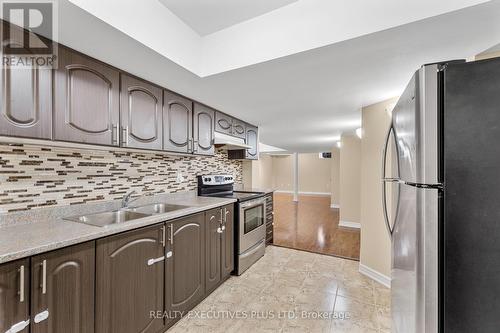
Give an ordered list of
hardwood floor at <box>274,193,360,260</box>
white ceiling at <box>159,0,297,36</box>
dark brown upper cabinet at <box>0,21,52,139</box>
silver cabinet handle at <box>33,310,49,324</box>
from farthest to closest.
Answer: hardwood floor at <box>274,193,360,260</box> < white ceiling at <box>159,0,297,36</box> < dark brown upper cabinet at <box>0,21,52,139</box> < silver cabinet handle at <box>33,310,49,324</box>

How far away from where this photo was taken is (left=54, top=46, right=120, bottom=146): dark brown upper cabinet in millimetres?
1430

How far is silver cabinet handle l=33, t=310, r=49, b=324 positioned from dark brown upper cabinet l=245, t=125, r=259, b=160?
2.96 metres

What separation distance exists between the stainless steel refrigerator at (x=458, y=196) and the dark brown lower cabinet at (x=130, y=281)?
158 cm

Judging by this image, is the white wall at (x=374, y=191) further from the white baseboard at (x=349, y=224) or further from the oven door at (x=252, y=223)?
the white baseboard at (x=349, y=224)

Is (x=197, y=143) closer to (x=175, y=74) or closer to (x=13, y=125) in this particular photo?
(x=175, y=74)

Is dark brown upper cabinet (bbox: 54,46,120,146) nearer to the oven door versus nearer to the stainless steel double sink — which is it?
the stainless steel double sink

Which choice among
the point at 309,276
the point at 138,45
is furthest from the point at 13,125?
the point at 309,276

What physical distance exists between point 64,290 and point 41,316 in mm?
122

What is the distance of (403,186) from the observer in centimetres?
115

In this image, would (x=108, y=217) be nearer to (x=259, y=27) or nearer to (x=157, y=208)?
(x=157, y=208)

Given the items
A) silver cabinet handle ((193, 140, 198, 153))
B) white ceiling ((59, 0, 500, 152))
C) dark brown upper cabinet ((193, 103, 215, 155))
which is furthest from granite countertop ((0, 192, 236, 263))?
white ceiling ((59, 0, 500, 152))

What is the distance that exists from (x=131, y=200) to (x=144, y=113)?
2.72 ft

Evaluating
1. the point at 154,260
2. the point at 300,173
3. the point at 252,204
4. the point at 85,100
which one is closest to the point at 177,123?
the point at 85,100

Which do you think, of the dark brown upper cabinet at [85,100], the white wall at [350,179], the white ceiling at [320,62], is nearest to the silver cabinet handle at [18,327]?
the dark brown upper cabinet at [85,100]
